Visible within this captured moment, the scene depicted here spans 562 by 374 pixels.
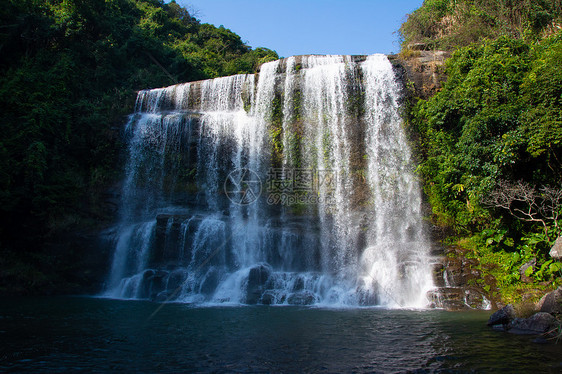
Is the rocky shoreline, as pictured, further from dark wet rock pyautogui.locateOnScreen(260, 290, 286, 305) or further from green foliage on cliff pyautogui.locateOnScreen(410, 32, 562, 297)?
dark wet rock pyautogui.locateOnScreen(260, 290, 286, 305)

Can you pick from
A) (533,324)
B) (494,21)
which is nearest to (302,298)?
(533,324)

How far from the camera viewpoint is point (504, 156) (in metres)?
12.1

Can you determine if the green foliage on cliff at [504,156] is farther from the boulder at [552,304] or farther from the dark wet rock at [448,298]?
the boulder at [552,304]

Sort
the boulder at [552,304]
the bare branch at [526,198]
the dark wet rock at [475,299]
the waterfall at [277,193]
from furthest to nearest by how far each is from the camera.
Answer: the waterfall at [277,193] → the dark wet rock at [475,299] → the bare branch at [526,198] → the boulder at [552,304]

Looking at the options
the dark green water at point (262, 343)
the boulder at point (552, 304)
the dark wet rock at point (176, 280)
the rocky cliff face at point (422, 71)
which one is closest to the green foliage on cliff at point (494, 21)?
the rocky cliff face at point (422, 71)

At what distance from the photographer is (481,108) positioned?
1384 cm

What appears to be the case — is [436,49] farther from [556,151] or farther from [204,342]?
[204,342]

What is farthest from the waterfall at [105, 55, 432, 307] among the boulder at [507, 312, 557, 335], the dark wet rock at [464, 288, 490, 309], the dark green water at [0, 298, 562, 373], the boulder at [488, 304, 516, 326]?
the boulder at [507, 312, 557, 335]

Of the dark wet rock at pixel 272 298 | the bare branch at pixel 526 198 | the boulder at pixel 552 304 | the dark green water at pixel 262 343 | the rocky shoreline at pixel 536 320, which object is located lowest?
the dark green water at pixel 262 343

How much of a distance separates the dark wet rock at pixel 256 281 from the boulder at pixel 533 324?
25.3 feet

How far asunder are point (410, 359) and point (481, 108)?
1103 centimetres

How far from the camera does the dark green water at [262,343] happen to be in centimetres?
557

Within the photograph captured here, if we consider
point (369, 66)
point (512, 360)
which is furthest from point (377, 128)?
point (512, 360)

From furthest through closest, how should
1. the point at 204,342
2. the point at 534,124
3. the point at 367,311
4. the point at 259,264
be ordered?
the point at 259,264 → the point at 534,124 → the point at 367,311 → the point at 204,342
